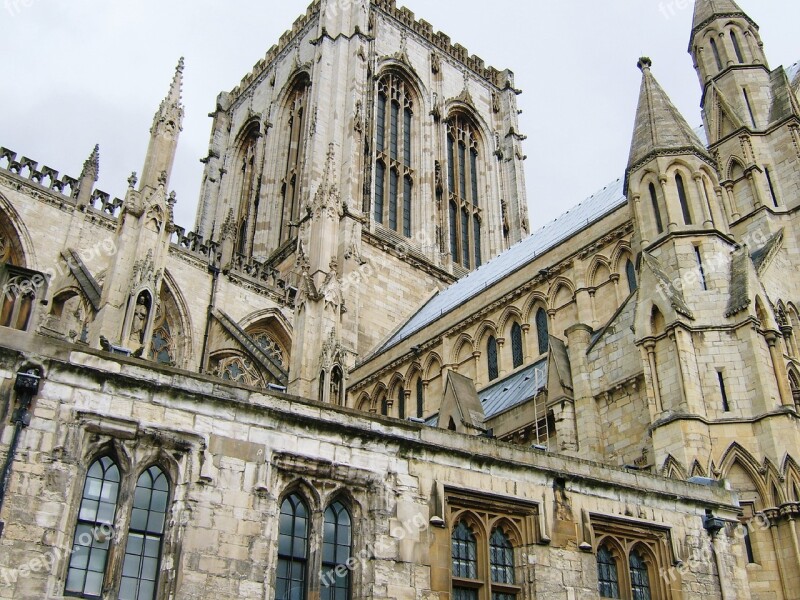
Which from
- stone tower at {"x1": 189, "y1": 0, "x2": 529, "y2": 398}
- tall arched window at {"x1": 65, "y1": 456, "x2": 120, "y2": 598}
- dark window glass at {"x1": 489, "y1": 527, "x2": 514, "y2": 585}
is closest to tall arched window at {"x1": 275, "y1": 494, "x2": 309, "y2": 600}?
tall arched window at {"x1": 65, "y1": 456, "x2": 120, "y2": 598}

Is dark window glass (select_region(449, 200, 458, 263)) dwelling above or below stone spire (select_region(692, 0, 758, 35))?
above

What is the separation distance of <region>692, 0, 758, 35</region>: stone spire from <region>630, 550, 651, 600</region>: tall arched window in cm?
2019

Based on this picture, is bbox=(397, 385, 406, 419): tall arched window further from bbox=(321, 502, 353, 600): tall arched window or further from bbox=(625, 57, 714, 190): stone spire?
bbox=(321, 502, 353, 600): tall arched window

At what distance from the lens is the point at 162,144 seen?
26625mm

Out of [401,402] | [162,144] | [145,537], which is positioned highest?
[162,144]

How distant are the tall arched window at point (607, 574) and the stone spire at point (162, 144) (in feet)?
61.4

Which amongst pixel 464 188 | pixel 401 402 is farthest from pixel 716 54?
pixel 464 188

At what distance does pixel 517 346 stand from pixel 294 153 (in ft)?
77.9

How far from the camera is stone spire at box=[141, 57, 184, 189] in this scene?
26.2m

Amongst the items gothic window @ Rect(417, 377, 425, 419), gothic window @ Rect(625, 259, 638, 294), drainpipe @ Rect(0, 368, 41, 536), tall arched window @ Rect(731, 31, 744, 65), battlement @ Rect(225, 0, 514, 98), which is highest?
battlement @ Rect(225, 0, 514, 98)

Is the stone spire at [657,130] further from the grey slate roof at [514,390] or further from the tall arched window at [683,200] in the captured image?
the grey slate roof at [514,390]

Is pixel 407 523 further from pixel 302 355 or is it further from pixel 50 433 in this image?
pixel 302 355

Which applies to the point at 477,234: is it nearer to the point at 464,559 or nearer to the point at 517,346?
the point at 517,346

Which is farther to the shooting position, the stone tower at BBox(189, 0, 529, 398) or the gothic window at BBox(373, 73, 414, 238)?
the gothic window at BBox(373, 73, 414, 238)
